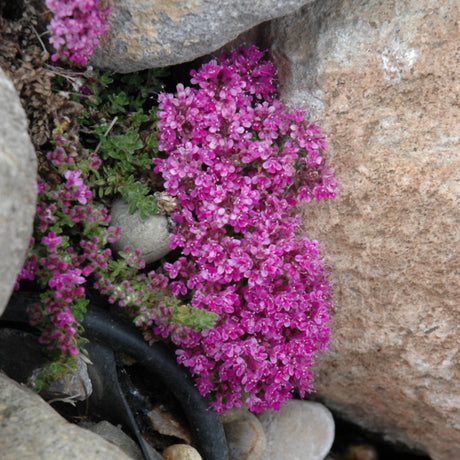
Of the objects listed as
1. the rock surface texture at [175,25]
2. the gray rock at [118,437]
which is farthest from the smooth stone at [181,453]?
the rock surface texture at [175,25]

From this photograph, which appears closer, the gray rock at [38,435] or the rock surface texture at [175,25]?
the gray rock at [38,435]

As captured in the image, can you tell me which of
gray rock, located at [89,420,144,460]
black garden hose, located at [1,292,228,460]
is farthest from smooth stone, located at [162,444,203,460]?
gray rock, located at [89,420,144,460]

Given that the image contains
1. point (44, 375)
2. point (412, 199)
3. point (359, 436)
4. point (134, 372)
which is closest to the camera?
point (44, 375)

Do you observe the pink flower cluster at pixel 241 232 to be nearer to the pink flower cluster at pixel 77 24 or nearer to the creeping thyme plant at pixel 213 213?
the creeping thyme plant at pixel 213 213

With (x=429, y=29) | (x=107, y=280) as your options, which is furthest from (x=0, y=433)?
(x=429, y=29)

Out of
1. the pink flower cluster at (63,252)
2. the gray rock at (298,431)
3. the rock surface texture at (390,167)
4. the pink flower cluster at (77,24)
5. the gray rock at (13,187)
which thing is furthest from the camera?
the gray rock at (298,431)

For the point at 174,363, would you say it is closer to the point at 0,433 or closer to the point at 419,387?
the point at 0,433
